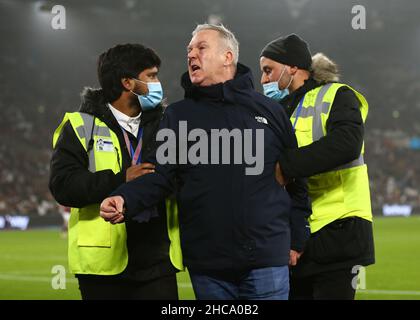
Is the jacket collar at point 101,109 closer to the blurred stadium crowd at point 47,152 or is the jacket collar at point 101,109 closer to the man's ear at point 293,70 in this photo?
the man's ear at point 293,70

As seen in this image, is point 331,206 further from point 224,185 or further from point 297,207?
point 224,185

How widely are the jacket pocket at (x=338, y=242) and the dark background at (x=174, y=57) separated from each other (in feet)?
92.1

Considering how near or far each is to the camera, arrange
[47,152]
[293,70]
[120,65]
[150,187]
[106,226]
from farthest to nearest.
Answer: [47,152]
[293,70]
[120,65]
[106,226]
[150,187]

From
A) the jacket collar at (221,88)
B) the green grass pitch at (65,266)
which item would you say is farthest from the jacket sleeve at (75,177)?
the green grass pitch at (65,266)

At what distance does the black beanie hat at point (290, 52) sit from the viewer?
4.32m

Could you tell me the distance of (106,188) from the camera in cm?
355

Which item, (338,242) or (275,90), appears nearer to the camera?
(338,242)

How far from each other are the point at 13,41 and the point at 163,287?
1539 inches

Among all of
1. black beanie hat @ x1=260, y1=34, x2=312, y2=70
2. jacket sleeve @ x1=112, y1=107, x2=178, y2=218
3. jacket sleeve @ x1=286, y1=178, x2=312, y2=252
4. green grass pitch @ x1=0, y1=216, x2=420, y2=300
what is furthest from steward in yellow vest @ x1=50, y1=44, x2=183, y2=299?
green grass pitch @ x1=0, y1=216, x2=420, y2=300

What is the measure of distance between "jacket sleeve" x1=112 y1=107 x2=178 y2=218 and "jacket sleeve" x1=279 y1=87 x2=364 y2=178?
1.63 ft

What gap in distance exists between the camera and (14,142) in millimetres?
A: 36281

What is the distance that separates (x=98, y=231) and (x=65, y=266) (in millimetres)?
10034

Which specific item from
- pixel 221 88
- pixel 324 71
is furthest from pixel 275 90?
pixel 221 88

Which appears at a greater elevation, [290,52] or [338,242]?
[290,52]
